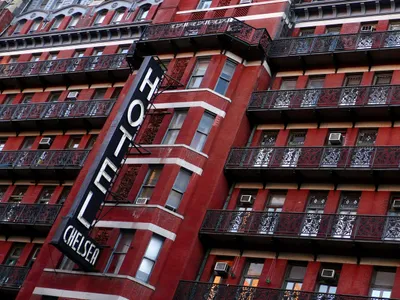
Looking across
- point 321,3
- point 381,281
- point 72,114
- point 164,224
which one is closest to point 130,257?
point 164,224

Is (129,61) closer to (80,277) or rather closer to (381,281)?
(80,277)

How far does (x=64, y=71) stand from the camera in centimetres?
4812

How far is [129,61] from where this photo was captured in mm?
42812

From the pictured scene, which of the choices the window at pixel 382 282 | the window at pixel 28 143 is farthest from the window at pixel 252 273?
the window at pixel 28 143

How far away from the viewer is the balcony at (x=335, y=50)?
122ft

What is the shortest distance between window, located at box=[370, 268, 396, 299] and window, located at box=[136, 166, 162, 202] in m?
11.1

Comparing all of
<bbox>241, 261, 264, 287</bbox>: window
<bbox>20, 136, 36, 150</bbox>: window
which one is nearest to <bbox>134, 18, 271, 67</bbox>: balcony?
<bbox>20, 136, 36, 150</bbox>: window

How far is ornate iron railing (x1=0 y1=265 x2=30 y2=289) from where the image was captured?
128 ft

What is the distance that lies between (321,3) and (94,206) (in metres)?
17.0

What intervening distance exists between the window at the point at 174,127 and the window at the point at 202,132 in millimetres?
1021

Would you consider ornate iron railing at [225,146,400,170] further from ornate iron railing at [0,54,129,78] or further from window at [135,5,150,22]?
window at [135,5,150,22]

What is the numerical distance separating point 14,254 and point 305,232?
17.5m

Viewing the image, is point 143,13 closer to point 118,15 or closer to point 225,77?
point 118,15

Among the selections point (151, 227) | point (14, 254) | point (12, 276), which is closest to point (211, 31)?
point (151, 227)
